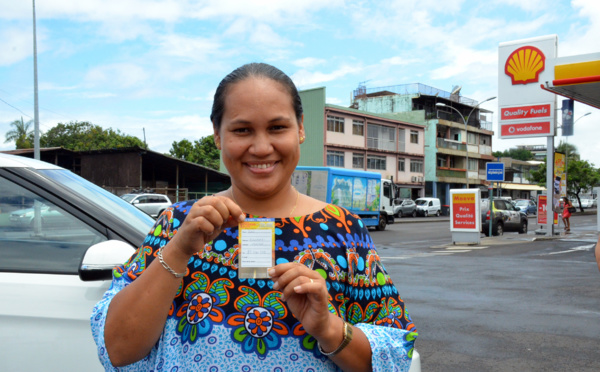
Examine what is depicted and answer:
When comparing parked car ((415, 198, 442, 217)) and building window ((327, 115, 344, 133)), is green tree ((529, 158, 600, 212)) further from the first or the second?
building window ((327, 115, 344, 133))

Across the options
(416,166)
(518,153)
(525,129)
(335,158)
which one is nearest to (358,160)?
(335,158)

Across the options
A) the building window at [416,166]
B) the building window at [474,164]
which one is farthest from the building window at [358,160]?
the building window at [474,164]

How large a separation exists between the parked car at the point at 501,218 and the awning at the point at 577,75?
9.03 meters

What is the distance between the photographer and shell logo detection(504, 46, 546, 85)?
21.6 meters

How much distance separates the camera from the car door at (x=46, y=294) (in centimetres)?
232

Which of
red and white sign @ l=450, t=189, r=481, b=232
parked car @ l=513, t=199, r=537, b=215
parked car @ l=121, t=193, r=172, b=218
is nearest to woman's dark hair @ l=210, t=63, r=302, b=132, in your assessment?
red and white sign @ l=450, t=189, r=481, b=232

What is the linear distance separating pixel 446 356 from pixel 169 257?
176 inches

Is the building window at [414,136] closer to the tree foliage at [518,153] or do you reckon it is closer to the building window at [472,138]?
the building window at [472,138]

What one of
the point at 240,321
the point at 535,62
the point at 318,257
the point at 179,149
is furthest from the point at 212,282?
the point at 179,149

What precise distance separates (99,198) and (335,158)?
133ft

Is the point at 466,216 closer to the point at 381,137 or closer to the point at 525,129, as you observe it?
the point at 525,129

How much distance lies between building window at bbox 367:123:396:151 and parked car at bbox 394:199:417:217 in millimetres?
6528

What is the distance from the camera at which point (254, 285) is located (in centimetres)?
141

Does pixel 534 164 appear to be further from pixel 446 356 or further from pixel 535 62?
pixel 446 356
